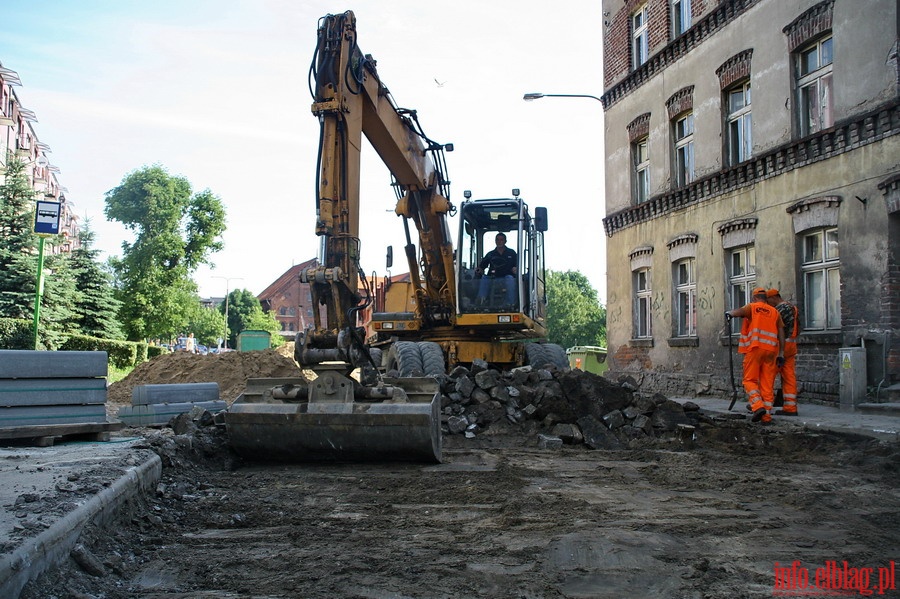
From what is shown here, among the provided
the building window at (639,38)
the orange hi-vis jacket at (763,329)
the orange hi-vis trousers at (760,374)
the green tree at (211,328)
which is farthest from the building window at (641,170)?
the green tree at (211,328)

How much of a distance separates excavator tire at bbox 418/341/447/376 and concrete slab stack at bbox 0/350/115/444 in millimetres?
4673

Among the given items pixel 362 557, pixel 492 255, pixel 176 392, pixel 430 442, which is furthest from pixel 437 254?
pixel 362 557

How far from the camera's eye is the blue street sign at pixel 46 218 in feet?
41.7

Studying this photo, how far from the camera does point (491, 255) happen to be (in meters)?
13.0

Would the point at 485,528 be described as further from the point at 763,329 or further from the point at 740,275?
the point at 740,275

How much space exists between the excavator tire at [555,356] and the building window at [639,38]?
8.91m

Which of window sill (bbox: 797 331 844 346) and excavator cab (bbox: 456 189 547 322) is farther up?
excavator cab (bbox: 456 189 547 322)

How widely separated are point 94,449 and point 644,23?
54.0 feet

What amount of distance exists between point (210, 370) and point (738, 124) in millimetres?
13240

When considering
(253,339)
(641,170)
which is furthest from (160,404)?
(253,339)

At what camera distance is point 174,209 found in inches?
2082

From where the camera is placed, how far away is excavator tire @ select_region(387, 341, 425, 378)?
11.7 metres

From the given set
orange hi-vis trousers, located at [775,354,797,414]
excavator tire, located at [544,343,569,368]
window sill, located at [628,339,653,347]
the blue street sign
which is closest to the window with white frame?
window sill, located at [628,339,653,347]

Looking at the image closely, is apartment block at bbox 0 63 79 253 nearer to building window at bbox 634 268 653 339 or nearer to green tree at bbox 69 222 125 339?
green tree at bbox 69 222 125 339
